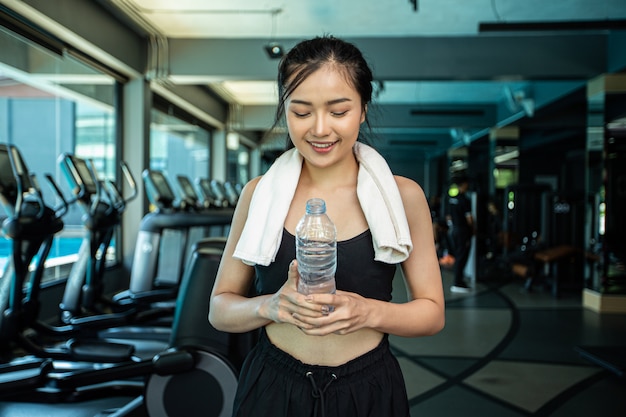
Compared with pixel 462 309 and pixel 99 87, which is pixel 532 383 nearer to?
pixel 462 309

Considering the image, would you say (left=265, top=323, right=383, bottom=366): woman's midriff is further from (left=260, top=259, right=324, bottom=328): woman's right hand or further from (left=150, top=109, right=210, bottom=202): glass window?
(left=150, top=109, right=210, bottom=202): glass window

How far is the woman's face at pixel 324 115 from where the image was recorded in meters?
0.98

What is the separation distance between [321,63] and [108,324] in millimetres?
A: 4032

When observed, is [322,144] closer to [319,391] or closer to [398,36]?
[319,391]

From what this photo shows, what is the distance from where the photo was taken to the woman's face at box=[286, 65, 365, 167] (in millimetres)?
977

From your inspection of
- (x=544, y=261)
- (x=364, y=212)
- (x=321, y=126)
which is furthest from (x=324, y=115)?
(x=544, y=261)

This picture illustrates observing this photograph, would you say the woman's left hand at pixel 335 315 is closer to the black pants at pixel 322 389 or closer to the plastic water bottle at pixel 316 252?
the plastic water bottle at pixel 316 252

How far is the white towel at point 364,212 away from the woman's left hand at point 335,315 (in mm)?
156

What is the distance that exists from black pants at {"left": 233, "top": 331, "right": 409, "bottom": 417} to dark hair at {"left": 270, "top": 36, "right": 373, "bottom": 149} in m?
0.53

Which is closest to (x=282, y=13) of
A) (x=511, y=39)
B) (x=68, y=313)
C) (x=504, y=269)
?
(x=511, y=39)

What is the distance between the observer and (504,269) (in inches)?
368

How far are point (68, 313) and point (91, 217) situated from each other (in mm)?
857

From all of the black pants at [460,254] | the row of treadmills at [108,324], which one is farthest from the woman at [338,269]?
the black pants at [460,254]

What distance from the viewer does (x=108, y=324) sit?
4402 millimetres
